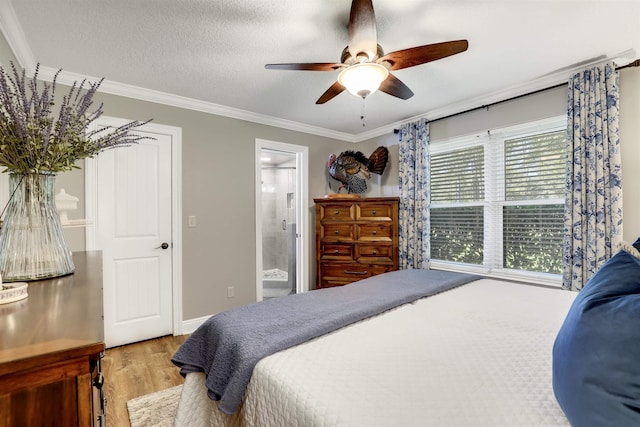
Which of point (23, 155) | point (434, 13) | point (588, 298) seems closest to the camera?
point (588, 298)

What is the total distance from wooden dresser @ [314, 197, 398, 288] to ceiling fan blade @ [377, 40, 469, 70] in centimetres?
194

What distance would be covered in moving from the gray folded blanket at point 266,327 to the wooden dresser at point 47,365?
0.55 meters

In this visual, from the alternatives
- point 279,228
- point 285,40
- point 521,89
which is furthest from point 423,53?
point 279,228

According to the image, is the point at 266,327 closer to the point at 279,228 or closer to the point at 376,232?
the point at 376,232

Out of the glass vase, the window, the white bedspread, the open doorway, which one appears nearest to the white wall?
the window

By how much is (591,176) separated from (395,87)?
1.75 meters

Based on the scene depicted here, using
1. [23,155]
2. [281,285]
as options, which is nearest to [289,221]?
[281,285]

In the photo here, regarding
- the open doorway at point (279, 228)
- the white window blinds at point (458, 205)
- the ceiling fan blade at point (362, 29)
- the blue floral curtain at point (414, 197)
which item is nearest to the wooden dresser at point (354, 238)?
the blue floral curtain at point (414, 197)

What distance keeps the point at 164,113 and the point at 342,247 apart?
8.07 feet

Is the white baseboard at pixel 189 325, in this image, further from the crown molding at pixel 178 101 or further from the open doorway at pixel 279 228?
the crown molding at pixel 178 101

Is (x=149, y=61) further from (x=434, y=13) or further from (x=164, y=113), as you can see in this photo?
(x=434, y=13)

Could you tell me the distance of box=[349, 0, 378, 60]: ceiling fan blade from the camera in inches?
57.9

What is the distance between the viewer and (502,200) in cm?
297

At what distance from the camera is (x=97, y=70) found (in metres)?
2.38
